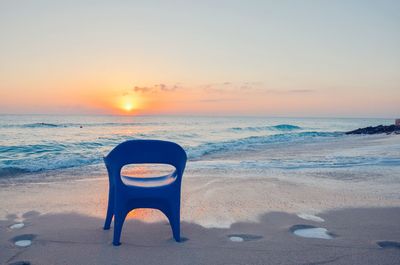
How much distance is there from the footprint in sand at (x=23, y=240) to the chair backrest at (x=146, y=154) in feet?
3.37

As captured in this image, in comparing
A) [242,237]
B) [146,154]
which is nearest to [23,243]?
[146,154]

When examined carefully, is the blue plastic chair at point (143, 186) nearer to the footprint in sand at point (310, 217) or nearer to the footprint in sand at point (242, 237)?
the footprint in sand at point (242, 237)

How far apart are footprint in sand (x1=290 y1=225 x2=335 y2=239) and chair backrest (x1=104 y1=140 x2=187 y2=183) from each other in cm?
138

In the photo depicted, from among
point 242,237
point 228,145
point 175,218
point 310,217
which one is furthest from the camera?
point 228,145

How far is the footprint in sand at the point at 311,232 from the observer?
10.8 feet

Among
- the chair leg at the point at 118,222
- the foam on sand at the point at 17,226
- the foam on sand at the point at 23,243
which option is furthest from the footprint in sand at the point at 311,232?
the foam on sand at the point at 17,226

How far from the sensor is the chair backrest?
2.97 meters

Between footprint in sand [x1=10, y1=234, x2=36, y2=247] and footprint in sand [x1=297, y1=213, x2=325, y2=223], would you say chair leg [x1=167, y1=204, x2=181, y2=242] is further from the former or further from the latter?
footprint in sand [x1=297, y1=213, x2=325, y2=223]

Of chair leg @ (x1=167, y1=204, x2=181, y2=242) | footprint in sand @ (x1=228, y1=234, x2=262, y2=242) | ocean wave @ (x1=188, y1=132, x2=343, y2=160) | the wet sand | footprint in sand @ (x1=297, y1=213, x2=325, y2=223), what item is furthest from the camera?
ocean wave @ (x1=188, y1=132, x2=343, y2=160)

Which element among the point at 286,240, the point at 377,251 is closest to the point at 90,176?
the point at 286,240

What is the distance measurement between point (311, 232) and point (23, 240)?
9.14ft

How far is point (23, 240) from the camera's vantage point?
10.4 feet

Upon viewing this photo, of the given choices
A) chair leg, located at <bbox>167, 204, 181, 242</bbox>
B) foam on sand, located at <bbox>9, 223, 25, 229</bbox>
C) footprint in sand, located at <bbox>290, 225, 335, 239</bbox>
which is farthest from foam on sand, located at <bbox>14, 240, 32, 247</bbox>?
footprint in sand, located at <bbox>290, 225, 335, 239</bbox>

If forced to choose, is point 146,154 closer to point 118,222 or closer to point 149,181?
point 149,181
